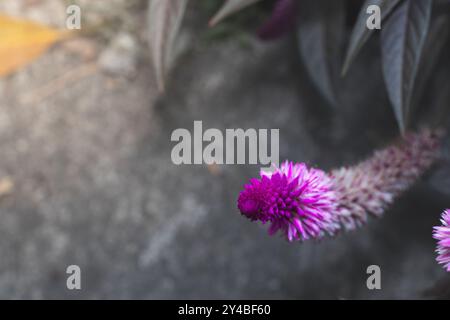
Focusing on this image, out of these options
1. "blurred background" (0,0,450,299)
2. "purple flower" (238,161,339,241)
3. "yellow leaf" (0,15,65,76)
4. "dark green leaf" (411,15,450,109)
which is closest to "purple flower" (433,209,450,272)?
"purple flower" (238,161,339,241)

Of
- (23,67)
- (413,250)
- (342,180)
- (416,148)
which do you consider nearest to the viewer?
(342,180)

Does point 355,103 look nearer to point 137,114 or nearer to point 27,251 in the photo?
point 137,114

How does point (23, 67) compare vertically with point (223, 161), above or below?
above

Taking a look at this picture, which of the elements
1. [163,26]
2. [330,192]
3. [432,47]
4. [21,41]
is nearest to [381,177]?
[330,192]

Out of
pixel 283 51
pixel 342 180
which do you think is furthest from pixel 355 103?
pixel 342 180

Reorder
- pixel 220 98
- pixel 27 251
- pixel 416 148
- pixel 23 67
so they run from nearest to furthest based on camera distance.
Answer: pixel 416 148, pixel 27 251, pixel 220 98, pixel 23 67

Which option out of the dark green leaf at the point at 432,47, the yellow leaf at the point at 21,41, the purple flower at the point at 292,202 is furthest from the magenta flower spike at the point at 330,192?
the yellow leaf at the point at 21,41

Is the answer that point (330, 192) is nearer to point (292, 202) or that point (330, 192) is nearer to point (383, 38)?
point (292, 202)
